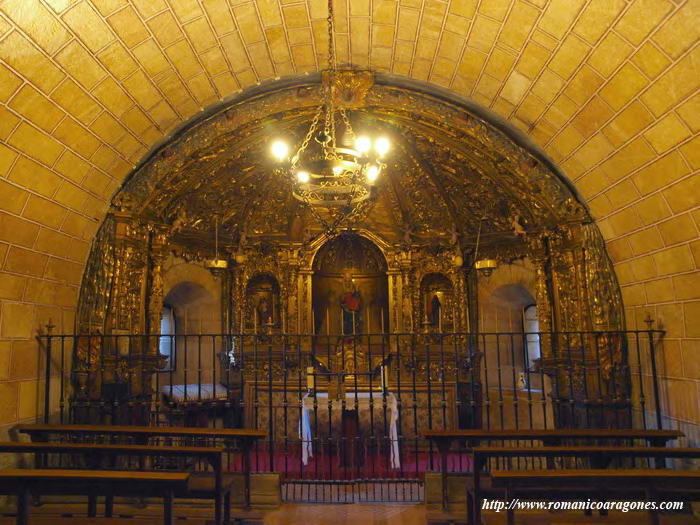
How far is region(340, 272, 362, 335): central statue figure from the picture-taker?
11.5m

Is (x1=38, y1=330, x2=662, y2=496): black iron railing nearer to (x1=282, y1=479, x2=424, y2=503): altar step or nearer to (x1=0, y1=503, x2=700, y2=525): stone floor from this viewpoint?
(x1=282, y1=479, x2=424, y2=503): altar step

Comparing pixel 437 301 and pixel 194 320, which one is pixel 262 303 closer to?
pixel 194 320

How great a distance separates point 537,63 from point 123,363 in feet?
21.7

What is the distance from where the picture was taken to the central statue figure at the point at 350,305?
1147 centimetres

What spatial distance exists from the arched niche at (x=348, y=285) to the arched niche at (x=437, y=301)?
0.98m

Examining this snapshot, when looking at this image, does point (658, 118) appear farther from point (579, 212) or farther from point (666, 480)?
point (666, 480)

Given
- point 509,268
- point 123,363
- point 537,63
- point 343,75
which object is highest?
point 343,75

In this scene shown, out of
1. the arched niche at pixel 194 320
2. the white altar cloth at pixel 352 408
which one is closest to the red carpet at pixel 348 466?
the white altar cloth at pixel 352 408

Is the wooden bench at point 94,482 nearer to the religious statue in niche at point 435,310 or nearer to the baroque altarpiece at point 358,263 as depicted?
the baroque altarpiece at point 358,263

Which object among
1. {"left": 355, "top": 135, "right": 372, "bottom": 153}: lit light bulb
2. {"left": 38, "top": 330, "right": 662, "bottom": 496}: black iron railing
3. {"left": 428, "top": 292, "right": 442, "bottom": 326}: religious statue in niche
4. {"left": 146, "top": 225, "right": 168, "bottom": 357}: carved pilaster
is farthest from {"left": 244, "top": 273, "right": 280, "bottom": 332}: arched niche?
{"left": 355, "top": 135, "right": 372, "bottom": 153}: lit light bulb

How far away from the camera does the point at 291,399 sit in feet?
34.8

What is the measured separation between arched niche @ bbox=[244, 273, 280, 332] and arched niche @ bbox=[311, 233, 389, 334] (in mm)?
886

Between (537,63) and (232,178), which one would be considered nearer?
(537,63)

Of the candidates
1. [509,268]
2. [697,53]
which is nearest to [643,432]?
[697,53]
